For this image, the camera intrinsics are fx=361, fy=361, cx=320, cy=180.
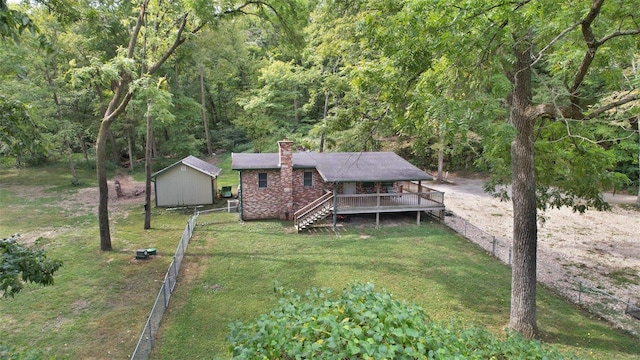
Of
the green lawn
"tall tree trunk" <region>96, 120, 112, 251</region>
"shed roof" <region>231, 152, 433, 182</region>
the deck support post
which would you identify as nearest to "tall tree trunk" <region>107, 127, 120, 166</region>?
"shed roof" <region>231, 152, 433, 182</region>

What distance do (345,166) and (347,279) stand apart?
24.6ft

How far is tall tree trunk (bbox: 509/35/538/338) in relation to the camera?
8.14 meters

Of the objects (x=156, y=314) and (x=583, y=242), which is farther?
(x=583, y=242)

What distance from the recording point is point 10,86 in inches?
864

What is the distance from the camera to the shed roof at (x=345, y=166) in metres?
16.8

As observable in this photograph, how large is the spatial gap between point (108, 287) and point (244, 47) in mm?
29797

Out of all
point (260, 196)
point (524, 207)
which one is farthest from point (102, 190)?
point (524, 207)

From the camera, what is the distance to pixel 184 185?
68.4 feet

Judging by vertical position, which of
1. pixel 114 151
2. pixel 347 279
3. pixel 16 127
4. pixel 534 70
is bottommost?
pixel 347 279

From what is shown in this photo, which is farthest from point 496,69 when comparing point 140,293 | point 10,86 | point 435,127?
point 10,86

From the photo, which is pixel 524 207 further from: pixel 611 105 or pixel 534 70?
pixel 534 70

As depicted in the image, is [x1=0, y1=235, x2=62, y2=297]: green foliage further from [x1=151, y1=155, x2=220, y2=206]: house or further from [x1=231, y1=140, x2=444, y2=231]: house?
[x1=151, y1=155, x2=220, y2=206]: house

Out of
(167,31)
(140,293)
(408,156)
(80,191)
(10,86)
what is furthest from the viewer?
(408,156)

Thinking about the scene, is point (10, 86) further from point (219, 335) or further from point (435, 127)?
point (435, 127)
